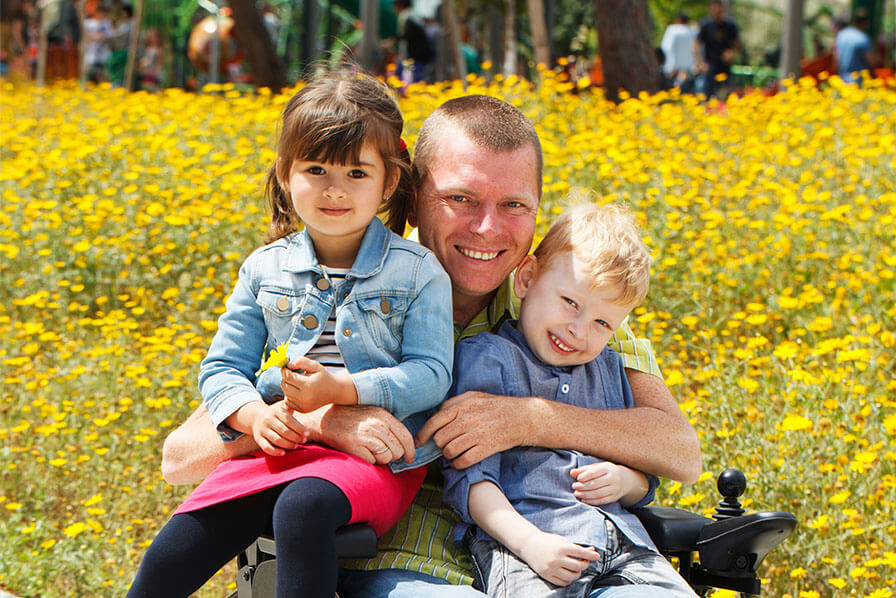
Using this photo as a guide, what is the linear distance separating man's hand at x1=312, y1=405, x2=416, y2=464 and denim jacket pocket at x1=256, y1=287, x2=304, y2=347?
6.9 inches

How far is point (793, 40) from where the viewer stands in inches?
395

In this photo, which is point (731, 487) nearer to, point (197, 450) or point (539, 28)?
point (197, 450)

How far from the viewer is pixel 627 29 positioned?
843 centimetres

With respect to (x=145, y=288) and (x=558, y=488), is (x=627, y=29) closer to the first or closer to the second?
(x=145, y=288)

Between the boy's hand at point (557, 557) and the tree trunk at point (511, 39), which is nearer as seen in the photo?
the boy's hand at point (557, 557)

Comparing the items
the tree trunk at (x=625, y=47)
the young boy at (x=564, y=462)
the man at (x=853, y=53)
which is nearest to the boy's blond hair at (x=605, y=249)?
the young boy at (x=564, y=462)

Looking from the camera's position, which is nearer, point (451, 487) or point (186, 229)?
point (451, 487)

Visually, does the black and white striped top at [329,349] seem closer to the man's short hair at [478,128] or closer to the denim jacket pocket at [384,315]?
the denim jacket pocket at [384,315]

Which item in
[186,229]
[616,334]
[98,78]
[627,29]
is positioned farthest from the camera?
[98,78]

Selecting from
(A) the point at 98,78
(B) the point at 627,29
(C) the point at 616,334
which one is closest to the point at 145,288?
(C) the point at 616,334

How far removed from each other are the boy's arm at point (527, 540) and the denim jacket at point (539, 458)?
2 centimetres

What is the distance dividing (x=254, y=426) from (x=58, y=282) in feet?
10.3

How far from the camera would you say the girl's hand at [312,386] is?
186 cm

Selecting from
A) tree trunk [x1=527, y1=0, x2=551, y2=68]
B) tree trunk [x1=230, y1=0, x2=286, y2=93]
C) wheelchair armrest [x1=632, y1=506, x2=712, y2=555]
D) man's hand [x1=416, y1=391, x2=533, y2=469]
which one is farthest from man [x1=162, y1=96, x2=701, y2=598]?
tree trunk [x1=230, y1=0, x2=286, y2=93]
